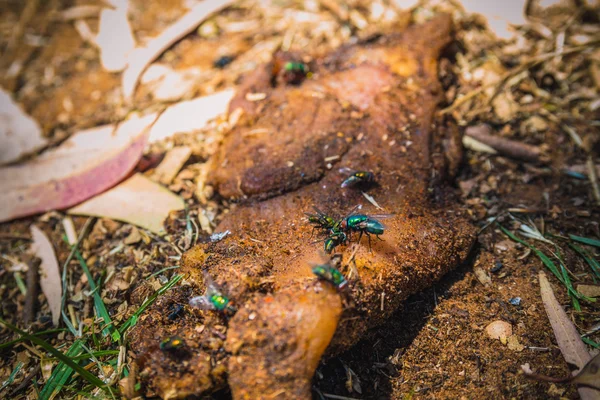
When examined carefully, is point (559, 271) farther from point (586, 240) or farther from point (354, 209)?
point (354, 209)

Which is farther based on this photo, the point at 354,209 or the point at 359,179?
the point at 359,179

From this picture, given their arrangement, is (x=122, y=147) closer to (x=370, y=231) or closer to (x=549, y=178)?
(x=370, y=231)

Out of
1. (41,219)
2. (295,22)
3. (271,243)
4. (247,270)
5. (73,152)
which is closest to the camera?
(247,270)

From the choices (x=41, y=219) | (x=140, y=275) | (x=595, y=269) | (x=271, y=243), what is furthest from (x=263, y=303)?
(x=41, y=219)

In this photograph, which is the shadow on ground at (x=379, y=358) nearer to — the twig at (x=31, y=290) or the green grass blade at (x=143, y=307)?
the green grass blade at (x=143, y=307)

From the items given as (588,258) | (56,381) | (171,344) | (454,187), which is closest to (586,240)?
(588,258)

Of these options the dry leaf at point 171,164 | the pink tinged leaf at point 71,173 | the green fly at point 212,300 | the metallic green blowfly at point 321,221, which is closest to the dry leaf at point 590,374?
the metallic green blowfly at point 321,221
